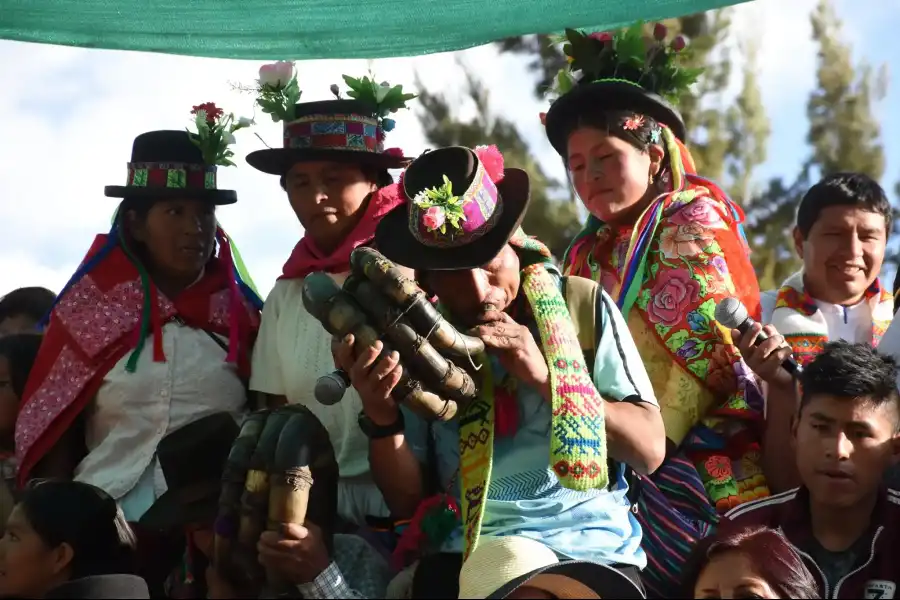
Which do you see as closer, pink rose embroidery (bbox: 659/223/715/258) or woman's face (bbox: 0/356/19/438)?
pink rose embroidery (bbox: 659/223/715/258)

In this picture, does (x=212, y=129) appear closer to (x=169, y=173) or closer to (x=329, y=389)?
(x=169, y=173)

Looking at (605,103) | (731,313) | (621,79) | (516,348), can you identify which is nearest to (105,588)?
(516,348)

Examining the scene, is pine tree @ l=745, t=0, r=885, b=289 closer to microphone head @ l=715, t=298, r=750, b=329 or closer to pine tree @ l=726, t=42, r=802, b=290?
pine tree @ l=726, t=42, r=802, b=290

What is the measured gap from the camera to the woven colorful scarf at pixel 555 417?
2.74 m

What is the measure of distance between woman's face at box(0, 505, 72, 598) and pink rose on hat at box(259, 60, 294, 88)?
1562 millimetres

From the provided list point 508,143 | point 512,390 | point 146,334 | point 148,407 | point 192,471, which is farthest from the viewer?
point 508,143

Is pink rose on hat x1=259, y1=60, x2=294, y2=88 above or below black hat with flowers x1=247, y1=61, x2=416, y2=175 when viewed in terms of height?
above

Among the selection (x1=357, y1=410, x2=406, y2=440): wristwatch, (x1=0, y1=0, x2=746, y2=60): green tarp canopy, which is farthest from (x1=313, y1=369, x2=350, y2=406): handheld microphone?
(x1=0, y1=0, x2=746, y2=60): green tarp canopy

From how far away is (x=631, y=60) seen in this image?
3967 mm

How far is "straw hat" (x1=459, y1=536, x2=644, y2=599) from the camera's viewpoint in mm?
2703

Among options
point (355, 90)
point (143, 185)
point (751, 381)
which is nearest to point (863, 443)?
Result: point (751, 381)

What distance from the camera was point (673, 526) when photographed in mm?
3365

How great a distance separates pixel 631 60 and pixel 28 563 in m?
2.31

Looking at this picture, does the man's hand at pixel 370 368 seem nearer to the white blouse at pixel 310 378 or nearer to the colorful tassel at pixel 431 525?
the colorful tassel at pixel 431 525
